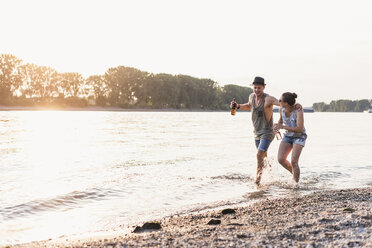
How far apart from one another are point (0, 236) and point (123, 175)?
16.9ft

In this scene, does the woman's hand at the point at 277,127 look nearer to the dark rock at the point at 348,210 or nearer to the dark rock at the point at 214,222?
the dark rock at the point at 348,210

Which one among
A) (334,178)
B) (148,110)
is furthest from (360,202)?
(148,110)

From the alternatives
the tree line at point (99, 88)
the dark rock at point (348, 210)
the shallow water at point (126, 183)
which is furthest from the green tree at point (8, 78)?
the dark rock at point (348, 210)

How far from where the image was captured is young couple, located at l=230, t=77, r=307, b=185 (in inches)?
305

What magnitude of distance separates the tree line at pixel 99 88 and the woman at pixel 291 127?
9326 centimetres

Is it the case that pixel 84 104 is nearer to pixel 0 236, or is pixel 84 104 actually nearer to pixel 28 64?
pixel 28 64

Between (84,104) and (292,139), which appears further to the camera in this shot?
(84,104)

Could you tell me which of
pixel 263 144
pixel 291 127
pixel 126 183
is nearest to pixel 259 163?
pixel 263 144

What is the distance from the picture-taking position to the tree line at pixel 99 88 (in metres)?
93.0

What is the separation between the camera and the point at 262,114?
8.27 meters

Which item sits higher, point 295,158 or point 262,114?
point 262,114

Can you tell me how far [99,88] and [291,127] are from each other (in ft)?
339

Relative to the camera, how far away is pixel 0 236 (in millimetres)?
5492

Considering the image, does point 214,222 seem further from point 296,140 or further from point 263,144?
point 296,140
